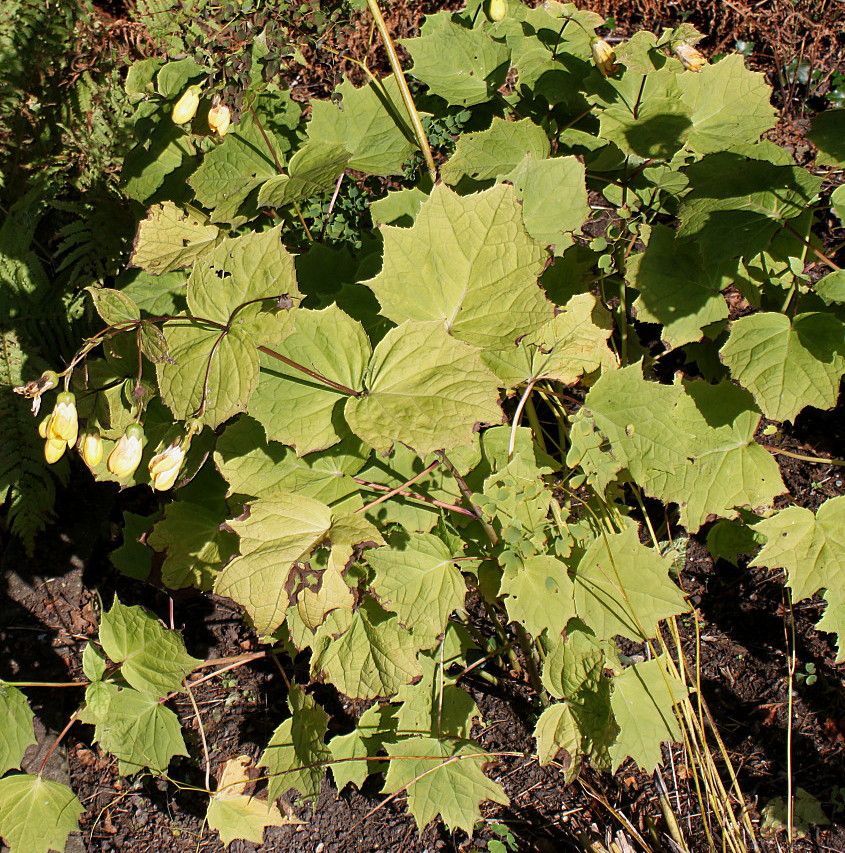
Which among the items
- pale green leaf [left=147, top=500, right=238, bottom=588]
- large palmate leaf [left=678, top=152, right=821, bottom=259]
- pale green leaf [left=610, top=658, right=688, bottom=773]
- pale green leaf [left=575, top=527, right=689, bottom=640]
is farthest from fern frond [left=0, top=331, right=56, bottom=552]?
large palmate leaf [left=678, top=152, right=821, bottom=259]

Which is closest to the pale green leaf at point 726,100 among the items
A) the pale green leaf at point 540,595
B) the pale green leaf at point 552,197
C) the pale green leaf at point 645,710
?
the pale green leaf at point 552,197

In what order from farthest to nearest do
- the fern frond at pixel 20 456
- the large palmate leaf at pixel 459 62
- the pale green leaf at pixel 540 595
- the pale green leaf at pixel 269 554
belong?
the fern frond at pixel 20 456 < the large palmate leaf at pixel 459 62 < the pale green leaf at pixel 540 595 < the pale green leaf at pixel 269 554

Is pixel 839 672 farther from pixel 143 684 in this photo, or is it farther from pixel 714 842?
pixel 143 684

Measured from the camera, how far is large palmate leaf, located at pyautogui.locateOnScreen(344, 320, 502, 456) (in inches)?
54.4

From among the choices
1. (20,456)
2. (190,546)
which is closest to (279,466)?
(190,546)

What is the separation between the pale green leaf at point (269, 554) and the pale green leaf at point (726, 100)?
4.89ft

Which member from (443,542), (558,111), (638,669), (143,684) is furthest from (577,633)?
(558,111)

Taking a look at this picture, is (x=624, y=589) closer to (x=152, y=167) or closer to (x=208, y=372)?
(x=208, y=372)

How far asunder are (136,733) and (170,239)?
1394 mm

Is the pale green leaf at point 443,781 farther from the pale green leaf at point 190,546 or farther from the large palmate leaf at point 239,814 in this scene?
the pale green leaf at point 190,546

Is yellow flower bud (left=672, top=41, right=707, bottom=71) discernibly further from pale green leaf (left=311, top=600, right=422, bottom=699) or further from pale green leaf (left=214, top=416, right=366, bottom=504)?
pale green leaf (left=311, top=600, right=422, bottom=699)

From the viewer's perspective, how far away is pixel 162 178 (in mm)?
2256

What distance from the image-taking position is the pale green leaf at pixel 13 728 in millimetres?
1898

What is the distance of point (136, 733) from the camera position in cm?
202
